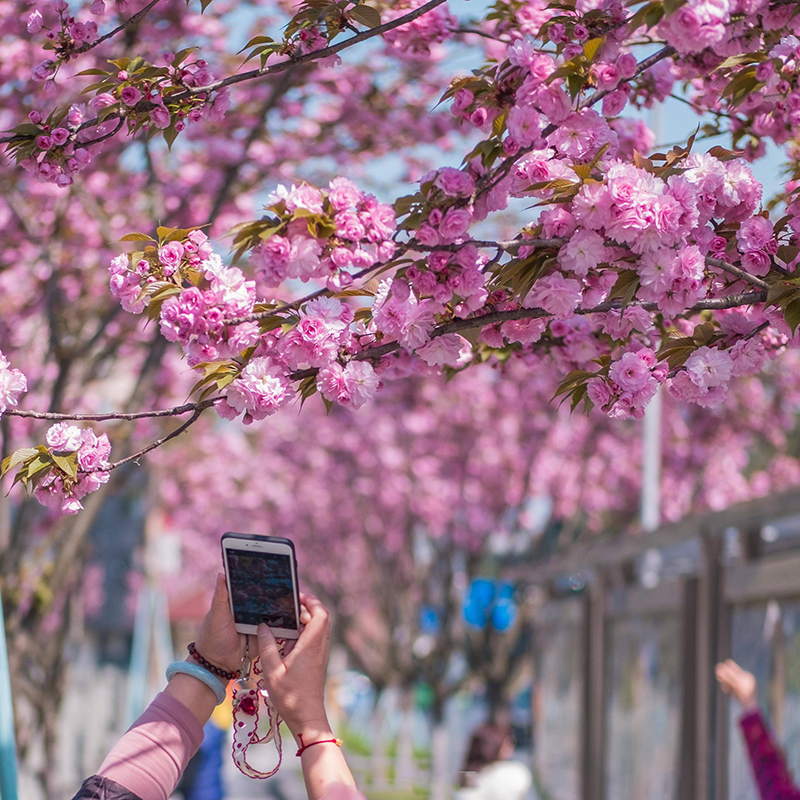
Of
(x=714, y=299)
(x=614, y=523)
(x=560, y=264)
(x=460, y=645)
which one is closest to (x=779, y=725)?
(x=714, y=299)

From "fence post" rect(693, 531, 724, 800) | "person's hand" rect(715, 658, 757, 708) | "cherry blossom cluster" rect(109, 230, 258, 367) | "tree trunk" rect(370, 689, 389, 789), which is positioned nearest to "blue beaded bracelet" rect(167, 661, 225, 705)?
"cherry blossom cluster" rect(109, 230, 258, 367)

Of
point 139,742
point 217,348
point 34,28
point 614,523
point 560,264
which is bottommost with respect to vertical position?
point 139,742

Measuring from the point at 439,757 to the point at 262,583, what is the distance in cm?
1262

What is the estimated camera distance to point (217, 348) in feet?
7.98

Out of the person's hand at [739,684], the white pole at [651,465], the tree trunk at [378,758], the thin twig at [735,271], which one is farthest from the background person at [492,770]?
the tree trunk at [378,758]

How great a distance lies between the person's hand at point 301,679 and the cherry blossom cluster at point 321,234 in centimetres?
68

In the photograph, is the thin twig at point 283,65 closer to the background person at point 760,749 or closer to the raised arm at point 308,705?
the raised arm at point 308,705

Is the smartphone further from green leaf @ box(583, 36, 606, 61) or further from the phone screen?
green leaf @ box(583, 36, 606, 61)

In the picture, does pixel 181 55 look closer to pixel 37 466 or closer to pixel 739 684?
pixel 37 466

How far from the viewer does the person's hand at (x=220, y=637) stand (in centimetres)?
223

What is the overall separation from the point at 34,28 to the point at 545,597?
10946 millimetres

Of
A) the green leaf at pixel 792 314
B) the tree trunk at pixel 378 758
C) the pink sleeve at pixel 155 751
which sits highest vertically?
the green leaf at pixel 792 314

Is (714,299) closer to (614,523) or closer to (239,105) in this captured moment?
(239,105)

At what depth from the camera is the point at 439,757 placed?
46.4 feet
